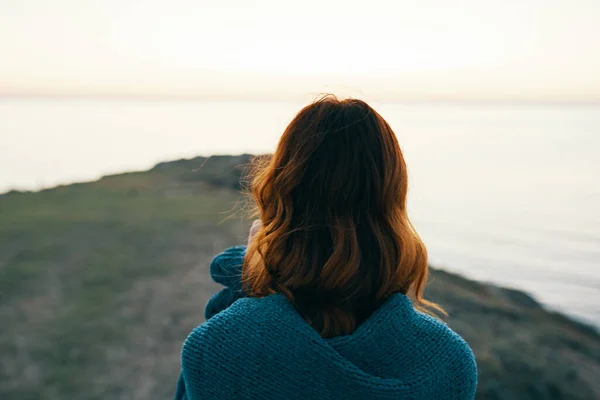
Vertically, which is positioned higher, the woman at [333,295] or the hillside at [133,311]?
the woman at [333,295]

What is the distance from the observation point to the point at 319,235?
1.52 meters

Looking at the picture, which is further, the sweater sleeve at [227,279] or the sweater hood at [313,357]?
the sweater sleeve at [227,279]

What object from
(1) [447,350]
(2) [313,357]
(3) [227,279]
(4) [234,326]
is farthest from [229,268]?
(1) [447,350]

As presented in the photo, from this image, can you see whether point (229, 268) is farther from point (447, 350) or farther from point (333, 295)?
point (447, 350)

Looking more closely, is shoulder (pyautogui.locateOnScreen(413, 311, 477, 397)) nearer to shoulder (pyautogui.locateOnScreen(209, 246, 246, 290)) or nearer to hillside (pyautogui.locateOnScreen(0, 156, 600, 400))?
shoulder (pyautogui.locateOnScreen(209, 246, 246, 290))

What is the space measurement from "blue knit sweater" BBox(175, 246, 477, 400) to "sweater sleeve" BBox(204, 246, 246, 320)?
0.31m

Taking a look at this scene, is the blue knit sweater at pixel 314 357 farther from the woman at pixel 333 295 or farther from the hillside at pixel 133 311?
the hillside at pixel 133 311

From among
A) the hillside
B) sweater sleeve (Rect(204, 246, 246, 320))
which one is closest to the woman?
sweater sleeve (Rect(204, 246, 246, 320))

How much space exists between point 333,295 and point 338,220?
0.66 feet

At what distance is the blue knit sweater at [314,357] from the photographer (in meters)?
1.37

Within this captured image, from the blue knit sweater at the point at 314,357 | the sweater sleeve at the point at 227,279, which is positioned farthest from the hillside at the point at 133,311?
the blue knit sweater at the point at 314,357

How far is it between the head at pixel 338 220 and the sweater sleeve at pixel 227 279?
23 centimetres

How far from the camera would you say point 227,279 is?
5.87 ft

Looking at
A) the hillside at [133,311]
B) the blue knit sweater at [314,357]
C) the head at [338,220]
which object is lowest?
the hillside at [133,311]
